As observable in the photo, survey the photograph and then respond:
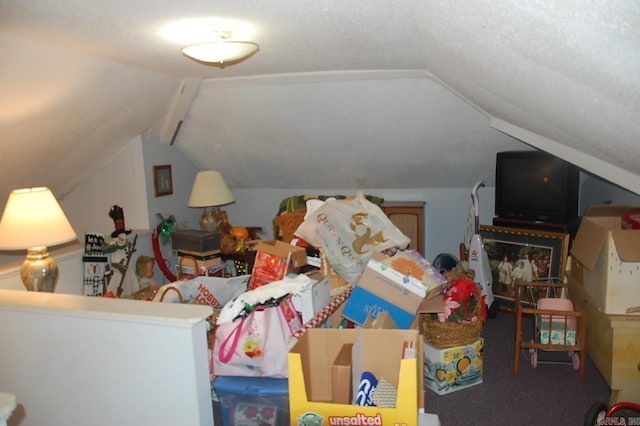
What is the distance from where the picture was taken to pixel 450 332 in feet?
9.60

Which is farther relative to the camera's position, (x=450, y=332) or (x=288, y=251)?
(x=288, y=251)

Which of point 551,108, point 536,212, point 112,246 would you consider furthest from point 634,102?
point 112,246

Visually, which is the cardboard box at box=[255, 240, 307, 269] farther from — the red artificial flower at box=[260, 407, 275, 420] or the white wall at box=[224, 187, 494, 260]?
the white wall at box=[224, 187, 494, 260]

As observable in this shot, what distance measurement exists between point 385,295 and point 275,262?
66 centimetres

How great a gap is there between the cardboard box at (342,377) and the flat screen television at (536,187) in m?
2.39

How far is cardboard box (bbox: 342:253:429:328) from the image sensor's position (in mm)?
2711

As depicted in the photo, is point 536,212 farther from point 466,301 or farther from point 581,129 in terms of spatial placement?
point 581,129

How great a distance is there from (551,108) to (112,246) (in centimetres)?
307

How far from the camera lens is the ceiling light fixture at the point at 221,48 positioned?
227 cm

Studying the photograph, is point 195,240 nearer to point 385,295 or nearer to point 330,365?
point 385,295

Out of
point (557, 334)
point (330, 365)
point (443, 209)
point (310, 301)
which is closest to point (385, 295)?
point (310, 301)

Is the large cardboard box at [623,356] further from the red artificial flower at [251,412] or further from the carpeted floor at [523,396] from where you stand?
the red artificial flower at [251,412]

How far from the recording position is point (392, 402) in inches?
76.7

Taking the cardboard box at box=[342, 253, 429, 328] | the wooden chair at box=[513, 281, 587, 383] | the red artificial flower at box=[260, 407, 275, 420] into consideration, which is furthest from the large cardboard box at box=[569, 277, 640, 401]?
the red artificial flower at box=[260, 407, 275, 420]
